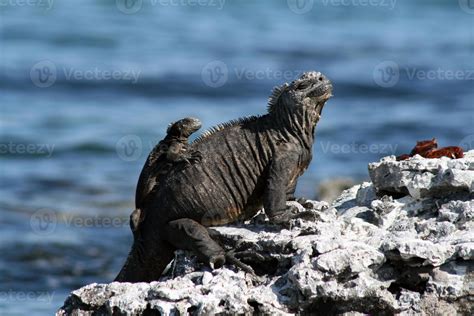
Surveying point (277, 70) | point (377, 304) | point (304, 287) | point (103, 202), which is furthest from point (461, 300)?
point (277, 70)

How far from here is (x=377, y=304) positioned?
6.23m

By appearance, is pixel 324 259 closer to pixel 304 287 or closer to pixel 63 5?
pixel 304 287

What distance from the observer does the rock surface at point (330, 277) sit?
243 inches
